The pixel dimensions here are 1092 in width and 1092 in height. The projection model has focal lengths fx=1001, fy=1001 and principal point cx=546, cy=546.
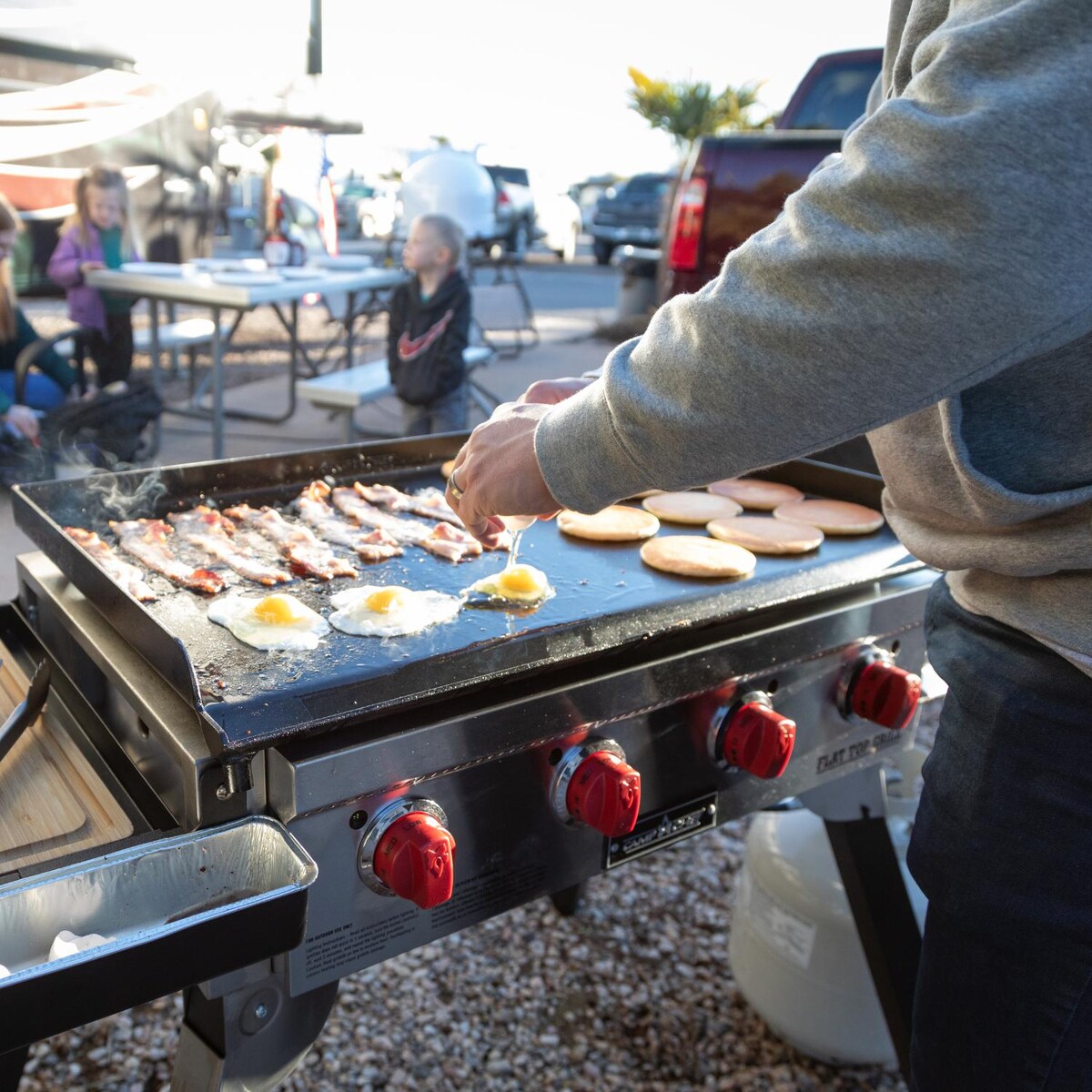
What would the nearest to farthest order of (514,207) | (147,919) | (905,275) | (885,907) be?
(905,275), (147,919), (885,907), (514,207)

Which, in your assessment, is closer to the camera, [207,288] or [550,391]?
[550,391]

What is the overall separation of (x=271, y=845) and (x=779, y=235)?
2.89ft

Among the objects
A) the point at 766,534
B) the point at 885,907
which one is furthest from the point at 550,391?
the point at 885,907

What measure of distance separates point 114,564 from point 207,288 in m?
4.86

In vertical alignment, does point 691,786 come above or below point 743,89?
below

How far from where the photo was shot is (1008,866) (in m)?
1.26

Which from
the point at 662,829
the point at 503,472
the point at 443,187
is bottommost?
the point at 662,829

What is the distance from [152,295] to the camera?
649cm

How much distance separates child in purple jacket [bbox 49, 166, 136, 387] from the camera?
692cm

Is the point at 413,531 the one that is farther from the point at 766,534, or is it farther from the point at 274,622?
the point at 766,534

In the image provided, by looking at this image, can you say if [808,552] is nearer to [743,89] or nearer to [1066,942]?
[1066,942]

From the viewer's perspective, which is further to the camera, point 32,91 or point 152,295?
point 32,91

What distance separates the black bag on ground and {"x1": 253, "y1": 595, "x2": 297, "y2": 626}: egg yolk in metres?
3.87

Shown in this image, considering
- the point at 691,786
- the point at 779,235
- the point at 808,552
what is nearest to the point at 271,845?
the point at 691,786
